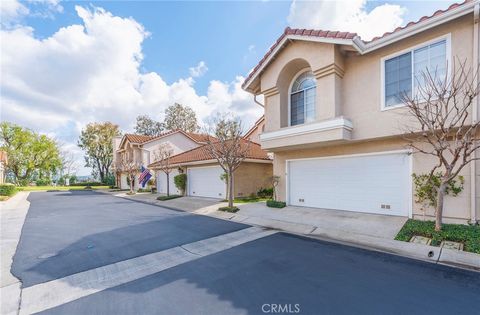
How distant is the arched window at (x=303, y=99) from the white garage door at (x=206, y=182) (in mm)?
6830

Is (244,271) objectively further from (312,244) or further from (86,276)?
(86,276)

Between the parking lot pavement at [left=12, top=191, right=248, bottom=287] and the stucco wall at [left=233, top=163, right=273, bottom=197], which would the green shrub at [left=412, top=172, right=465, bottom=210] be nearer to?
the parking lot pavement at [left=12, top=191, right=248, bottom=287]

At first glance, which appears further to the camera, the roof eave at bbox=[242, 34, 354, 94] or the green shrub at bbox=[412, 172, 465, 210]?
the roof eave at bbox=[242, 34, 354, 94]

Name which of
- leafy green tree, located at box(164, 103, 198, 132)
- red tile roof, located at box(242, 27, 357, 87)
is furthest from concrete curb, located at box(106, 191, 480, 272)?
leafy green tree, located at box(164, 103, 198, 132)

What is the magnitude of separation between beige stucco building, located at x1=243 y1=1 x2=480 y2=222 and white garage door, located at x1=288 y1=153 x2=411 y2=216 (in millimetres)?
35

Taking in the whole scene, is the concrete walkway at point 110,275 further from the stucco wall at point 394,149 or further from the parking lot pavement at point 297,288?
the stucco wall at point 394,149

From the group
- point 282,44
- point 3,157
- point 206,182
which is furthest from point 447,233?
point 3,157

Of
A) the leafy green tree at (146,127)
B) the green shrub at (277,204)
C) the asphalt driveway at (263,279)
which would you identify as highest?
the leafy green tree at (146,127)

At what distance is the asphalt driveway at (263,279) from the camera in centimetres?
366

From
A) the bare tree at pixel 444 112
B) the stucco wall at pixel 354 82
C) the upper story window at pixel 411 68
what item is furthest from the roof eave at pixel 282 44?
the bare tree at pixel 444 112

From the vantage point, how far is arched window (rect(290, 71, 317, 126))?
10805 millimetres

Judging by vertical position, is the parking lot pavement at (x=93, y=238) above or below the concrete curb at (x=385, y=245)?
below

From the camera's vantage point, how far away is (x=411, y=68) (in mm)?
8141

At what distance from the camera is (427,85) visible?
7691mm
